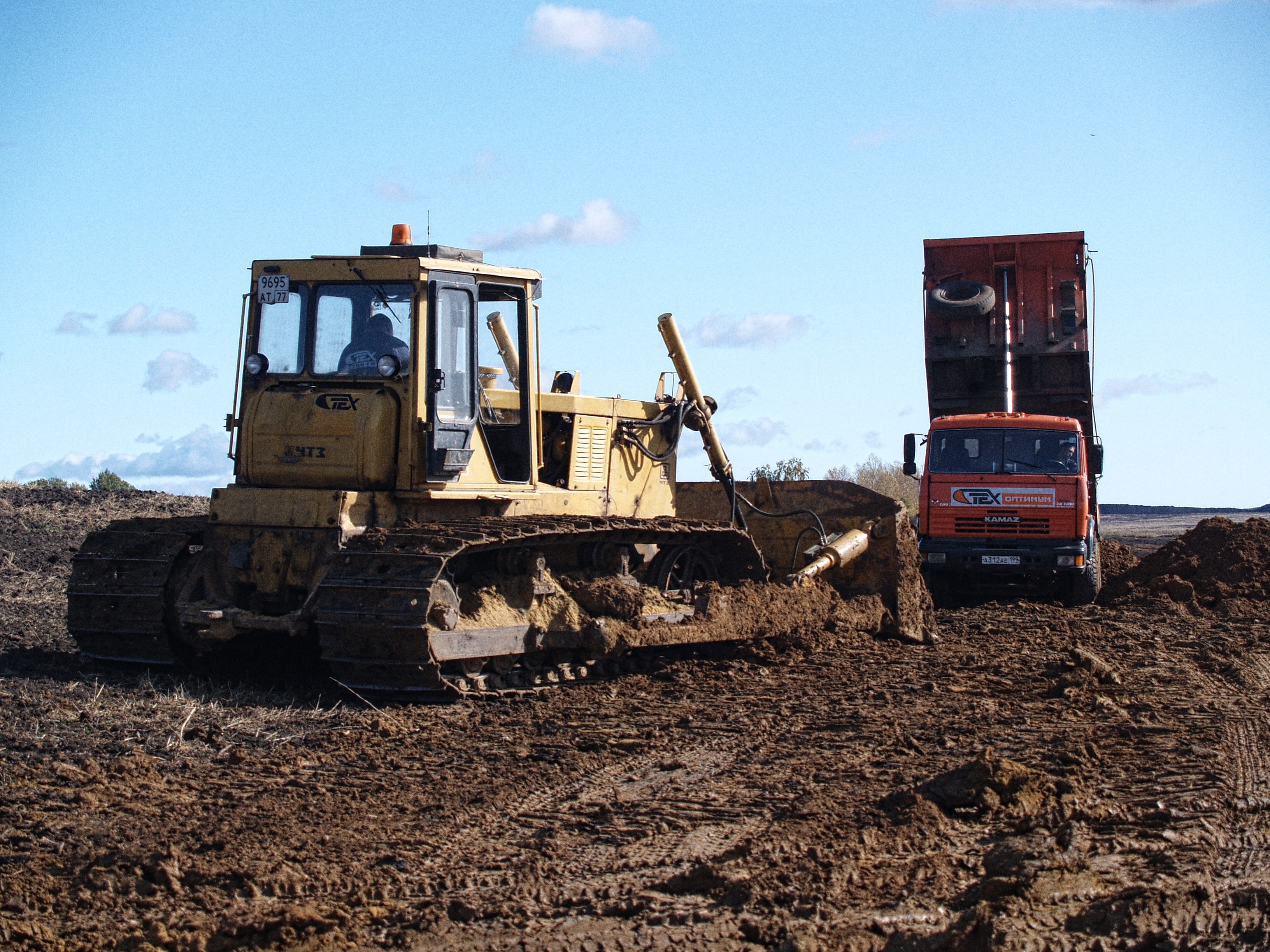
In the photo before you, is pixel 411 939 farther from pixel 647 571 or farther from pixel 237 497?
pixel 647 571

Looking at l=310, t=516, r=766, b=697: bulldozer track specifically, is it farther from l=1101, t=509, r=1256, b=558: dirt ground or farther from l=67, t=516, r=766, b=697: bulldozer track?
l=1101, t=509, r=1256, b=558: dirt ground

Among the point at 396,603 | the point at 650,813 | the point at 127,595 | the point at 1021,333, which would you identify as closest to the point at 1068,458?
the point at 1021,333

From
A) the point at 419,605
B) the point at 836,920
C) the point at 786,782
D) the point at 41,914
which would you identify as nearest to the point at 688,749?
the point at 786,782

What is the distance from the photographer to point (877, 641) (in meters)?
12.6

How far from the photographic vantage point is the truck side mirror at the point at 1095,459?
56.9ft

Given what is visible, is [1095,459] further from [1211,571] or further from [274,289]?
[274,289]

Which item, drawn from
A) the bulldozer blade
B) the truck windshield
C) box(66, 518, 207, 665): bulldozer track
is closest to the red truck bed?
the truck windshield

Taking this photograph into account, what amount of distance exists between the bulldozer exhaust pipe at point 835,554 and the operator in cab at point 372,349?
4555mm

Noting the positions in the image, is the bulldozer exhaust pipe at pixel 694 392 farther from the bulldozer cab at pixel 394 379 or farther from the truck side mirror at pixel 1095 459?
the truck side mirror at pixel 1095 459

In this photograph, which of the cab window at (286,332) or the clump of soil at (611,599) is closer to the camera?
the cab window at (286,332)

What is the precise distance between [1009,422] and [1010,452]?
1.29ft

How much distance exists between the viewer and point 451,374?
9.97m

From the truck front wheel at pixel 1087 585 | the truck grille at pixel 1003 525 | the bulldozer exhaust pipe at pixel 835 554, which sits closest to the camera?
the bulldozer exhaust pipe at pixel 835 554

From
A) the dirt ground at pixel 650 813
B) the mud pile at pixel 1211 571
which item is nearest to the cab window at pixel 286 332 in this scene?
the dirt ground at pixel 650 813
